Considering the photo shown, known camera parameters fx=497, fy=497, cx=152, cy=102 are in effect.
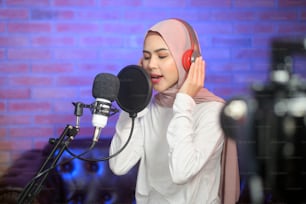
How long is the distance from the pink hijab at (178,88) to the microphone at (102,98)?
1.14 ft

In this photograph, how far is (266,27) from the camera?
2.13m

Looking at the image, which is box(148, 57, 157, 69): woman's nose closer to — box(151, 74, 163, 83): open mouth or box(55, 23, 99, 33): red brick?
box(151, 74, 163, 83): open mouth

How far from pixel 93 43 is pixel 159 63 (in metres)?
0.52

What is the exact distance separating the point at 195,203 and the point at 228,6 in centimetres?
89

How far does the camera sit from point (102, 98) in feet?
4.63

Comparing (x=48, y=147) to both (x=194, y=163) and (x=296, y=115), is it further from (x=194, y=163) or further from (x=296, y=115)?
(x=296, y=115)

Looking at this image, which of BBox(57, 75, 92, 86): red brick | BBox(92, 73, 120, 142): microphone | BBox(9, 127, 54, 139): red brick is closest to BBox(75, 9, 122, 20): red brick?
BBox(57, 75, 92, 86): red brick

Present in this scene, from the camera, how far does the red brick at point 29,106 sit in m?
2.16

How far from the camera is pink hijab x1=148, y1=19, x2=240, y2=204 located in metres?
1.71

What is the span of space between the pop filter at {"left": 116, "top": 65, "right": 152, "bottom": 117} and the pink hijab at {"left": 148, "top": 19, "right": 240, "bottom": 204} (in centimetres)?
16

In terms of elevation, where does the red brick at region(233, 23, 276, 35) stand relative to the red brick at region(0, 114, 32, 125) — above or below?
above

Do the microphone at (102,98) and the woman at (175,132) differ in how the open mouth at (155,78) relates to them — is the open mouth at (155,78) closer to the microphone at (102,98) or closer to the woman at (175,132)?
the woman at (175,132)

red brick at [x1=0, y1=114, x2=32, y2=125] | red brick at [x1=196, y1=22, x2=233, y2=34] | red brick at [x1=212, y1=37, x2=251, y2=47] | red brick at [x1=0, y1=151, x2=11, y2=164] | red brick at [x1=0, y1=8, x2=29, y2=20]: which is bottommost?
red brick at [x1=0, y1=151, x2=11, y2=164]

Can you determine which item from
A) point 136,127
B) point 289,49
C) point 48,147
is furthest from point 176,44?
point 48,147
